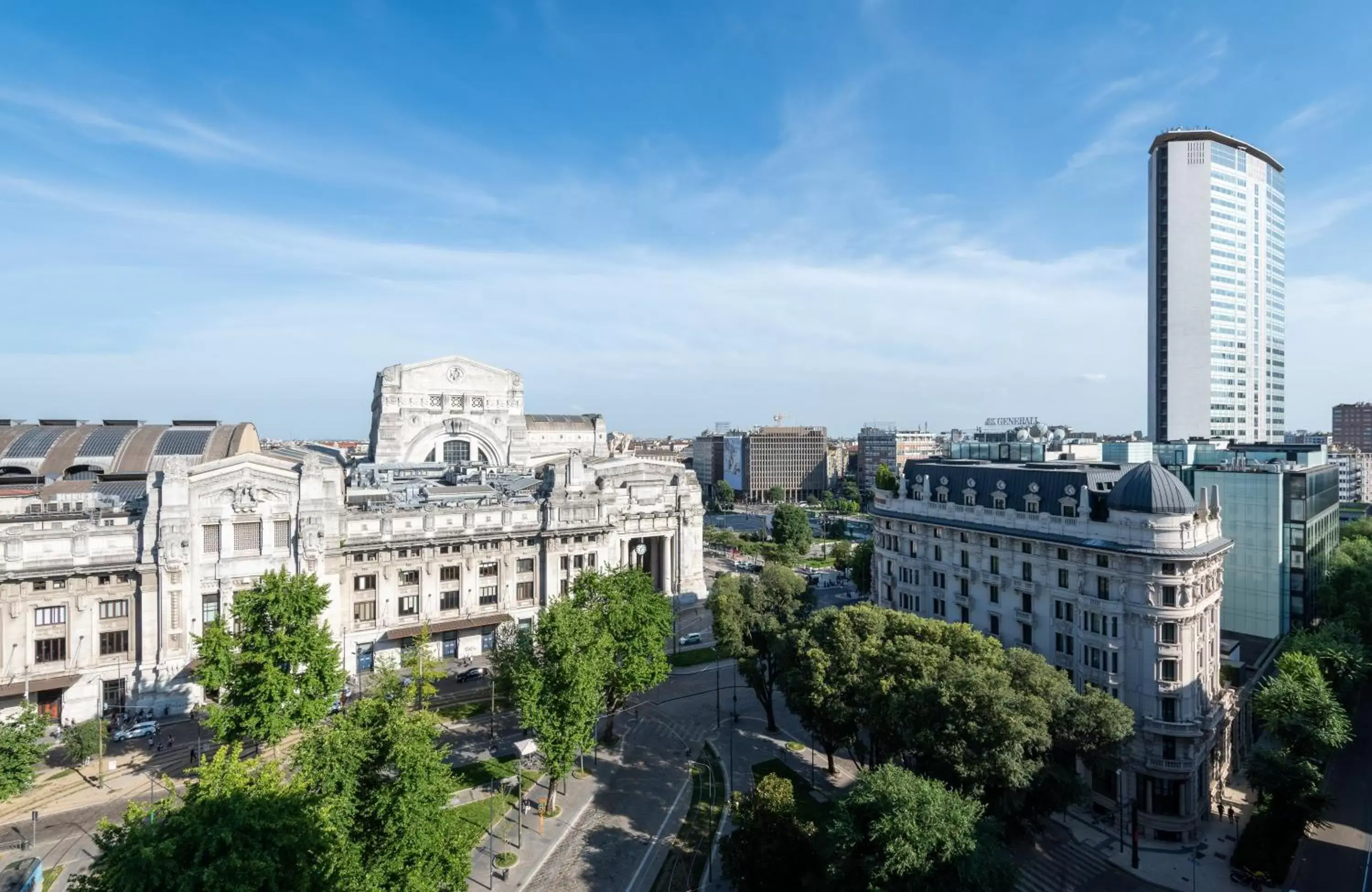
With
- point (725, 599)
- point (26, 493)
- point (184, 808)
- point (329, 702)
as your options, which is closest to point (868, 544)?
point (725, 599)

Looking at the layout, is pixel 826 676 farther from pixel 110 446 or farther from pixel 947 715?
pixel 110 446

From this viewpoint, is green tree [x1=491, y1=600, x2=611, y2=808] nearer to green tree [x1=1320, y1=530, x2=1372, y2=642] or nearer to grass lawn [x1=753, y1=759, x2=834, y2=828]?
grass lawn [x1=753, y1=759, x2=834, y2=828]

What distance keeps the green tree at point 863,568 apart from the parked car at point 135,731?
3488 inches

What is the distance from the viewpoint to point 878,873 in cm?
3619

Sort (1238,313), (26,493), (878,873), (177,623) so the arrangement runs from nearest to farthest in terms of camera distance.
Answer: (878,873) → (177,623) → (26,493) → (1238,313)

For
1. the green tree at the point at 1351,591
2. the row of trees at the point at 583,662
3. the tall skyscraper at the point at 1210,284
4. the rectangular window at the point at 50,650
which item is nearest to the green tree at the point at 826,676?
the row of trees at the point at 583,662

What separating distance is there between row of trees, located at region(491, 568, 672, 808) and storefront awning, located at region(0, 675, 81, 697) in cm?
3742

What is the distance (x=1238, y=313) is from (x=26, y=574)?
201038mm

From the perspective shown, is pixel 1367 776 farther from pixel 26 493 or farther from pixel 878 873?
pixel 26 493

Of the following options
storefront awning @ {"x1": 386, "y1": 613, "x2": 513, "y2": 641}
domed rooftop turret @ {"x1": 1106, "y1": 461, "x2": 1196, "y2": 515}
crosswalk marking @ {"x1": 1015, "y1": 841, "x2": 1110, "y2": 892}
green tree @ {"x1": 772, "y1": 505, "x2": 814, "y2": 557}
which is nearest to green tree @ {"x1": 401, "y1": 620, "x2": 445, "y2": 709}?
storefront awning @ {"x1": 386, "y1": 613, "x2": 513, "y2": 641}

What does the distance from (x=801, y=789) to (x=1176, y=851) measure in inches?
1071

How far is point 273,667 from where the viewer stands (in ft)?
170

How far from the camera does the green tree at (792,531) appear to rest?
159 m

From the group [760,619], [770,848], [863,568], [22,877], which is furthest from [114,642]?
[863,568]
